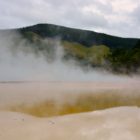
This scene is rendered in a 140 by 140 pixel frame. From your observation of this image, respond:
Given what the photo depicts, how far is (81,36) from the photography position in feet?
424

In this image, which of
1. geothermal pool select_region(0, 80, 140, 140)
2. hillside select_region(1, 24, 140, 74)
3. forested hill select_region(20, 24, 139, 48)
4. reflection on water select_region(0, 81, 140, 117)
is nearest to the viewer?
geothermal pool select_region(0, 80, 140, 140)

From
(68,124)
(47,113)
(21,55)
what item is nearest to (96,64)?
(21,55)

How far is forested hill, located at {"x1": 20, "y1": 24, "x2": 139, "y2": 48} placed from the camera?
122 m

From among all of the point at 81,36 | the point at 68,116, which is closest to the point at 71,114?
the point at 68,116

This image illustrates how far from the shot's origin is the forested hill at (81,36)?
122188 mm

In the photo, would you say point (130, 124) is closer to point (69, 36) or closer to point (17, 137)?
point (17, 137)

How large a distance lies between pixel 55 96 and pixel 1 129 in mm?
8126

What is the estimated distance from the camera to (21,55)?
6950 centimetres

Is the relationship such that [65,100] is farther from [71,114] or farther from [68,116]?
[68,116]

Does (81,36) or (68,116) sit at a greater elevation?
(68,116)

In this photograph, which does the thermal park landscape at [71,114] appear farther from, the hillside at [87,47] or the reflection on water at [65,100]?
the hillside at [87,47]

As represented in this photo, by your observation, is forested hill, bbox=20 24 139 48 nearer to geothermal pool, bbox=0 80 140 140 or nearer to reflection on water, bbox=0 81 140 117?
reflection on water, bbox=0 81 140 117

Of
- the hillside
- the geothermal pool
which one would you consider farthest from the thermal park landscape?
the hillside

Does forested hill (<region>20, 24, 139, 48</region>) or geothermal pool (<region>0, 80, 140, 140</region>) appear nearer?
geothermal pool (<region>0, 80, 140, 140</region>)
